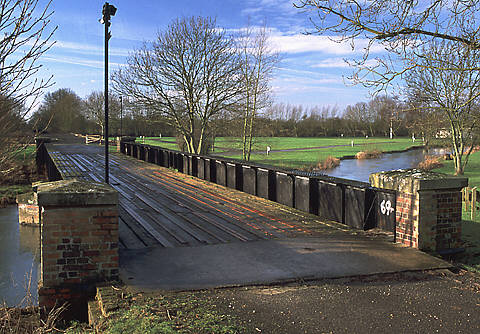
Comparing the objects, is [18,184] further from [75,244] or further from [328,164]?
[75,244]

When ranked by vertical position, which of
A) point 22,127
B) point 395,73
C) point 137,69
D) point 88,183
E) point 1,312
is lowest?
point 1,312

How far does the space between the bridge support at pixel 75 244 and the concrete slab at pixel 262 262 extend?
1.35 ft

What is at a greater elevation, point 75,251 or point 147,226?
point 75,251

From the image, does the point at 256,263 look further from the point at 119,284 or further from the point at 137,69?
the point at 137,69

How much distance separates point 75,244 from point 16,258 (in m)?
11.8

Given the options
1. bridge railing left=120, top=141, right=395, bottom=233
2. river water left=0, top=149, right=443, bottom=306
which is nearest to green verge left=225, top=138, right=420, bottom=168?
river water left=0, top=149, right=443, bottom=306

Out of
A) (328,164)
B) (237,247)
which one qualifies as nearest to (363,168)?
(328,164)

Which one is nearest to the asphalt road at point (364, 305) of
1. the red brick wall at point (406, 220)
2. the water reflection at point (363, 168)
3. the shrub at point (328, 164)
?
the red brick wall at point (406, 220)

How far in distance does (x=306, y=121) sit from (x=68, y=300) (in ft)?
307

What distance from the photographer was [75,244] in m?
5.01

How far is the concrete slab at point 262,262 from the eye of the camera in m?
5.15

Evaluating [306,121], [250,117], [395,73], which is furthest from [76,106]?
[395,73]

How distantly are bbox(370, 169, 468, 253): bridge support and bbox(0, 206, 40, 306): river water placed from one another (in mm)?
6583

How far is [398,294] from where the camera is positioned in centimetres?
473
